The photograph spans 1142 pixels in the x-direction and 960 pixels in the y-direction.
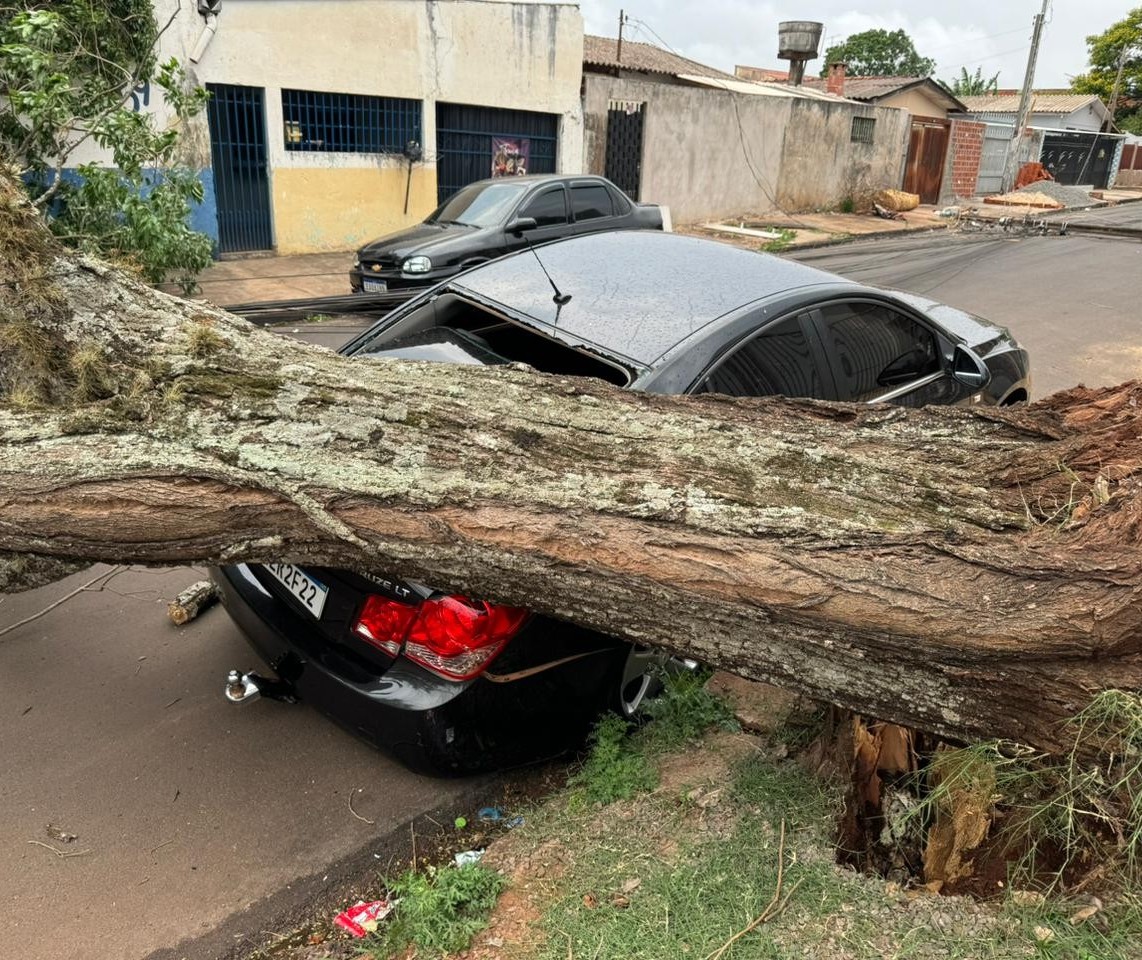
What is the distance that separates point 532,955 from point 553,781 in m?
0.94

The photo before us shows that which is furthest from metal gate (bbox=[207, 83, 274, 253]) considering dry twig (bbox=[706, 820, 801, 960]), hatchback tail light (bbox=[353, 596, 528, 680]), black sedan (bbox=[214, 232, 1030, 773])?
dry twig (bbox=[706, 820, 801, 960])

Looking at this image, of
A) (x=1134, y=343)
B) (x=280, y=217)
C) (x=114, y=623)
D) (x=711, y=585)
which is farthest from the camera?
(x=280, y=217)

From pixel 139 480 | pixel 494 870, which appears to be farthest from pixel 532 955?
pixel 139 480

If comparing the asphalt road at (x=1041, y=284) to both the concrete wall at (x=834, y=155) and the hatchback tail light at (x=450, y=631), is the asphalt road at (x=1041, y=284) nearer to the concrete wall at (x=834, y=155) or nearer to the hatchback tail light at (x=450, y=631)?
the concrete wall at (x=834, y=155)

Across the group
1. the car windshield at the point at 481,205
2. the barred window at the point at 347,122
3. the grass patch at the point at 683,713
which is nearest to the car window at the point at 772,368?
the grass patch at the point at 683,713

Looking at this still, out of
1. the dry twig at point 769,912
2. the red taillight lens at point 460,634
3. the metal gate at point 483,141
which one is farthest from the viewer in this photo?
the metal gate at point 483,141

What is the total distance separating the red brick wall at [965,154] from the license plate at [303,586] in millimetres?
28125

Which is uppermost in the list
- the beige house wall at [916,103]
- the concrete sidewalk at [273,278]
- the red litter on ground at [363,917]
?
the beige house wall at [916,103]

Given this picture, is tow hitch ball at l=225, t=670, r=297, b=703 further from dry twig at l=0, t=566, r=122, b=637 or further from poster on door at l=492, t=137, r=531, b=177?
poster on door at l=492, t=137, r=531, b=177

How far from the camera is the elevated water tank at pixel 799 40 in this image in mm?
28438

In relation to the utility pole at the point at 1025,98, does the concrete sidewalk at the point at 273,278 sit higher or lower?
lower

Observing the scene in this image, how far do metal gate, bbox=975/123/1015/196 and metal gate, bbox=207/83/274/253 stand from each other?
23.7 meters

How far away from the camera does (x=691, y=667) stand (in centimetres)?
339

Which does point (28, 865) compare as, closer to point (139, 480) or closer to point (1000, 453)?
point (139, 480)
